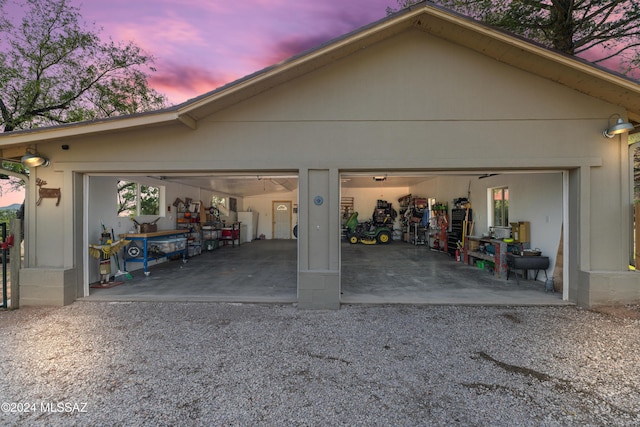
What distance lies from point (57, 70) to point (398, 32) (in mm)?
8881

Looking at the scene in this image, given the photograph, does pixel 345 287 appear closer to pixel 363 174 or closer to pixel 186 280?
pixel 363 174

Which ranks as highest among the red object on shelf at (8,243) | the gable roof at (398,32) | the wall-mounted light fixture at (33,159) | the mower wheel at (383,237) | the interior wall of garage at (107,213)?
the gable roof at (398,32)

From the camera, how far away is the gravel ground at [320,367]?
2068 millimetres

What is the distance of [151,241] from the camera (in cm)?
664

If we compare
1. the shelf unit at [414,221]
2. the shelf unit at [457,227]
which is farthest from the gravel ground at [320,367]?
the shelf unit at [414,221]

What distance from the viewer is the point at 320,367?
8.80 feet

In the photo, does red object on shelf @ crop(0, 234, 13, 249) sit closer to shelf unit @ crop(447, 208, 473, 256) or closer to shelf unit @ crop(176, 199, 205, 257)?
shelf unit @ crop(176, 199, 205, 257)

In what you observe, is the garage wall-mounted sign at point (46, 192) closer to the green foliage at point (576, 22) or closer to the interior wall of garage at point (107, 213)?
the interior wall of garage at point (107, 213)

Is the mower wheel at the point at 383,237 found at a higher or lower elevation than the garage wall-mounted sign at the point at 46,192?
lower

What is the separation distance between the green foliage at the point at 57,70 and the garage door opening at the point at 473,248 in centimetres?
790

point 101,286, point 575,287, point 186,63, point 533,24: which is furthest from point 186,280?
point 533,24

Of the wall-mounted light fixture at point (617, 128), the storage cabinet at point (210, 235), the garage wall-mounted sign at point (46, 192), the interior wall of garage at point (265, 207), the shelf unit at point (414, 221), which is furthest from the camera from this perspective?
the interior wall of garage at point (265, 207)

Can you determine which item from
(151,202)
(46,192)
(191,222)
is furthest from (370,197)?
(46,192)

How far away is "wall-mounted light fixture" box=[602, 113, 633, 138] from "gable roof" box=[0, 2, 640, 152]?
1.01 feet
